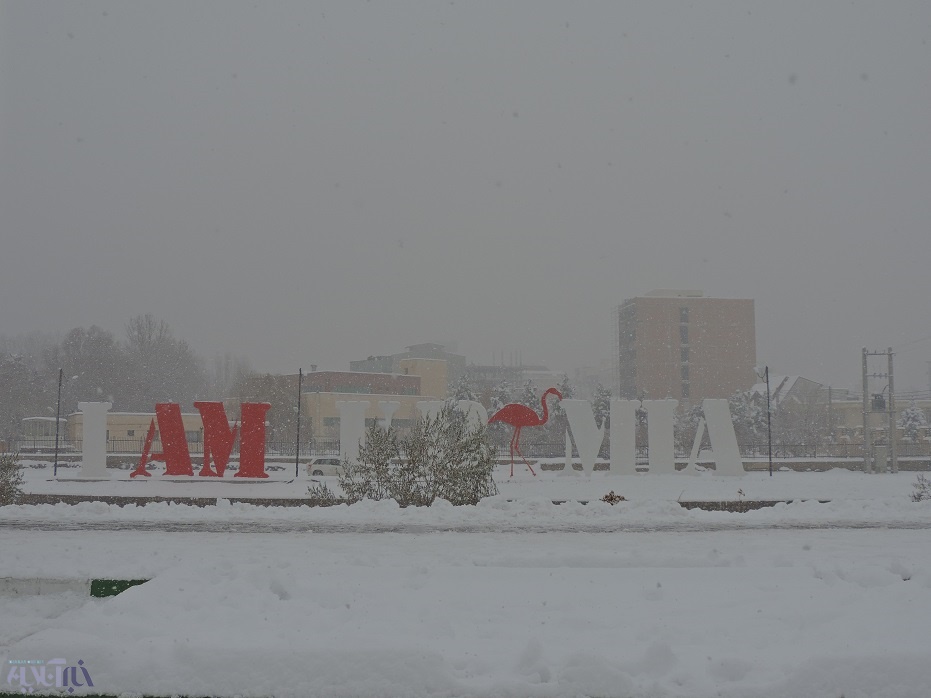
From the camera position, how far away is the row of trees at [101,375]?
224 ft

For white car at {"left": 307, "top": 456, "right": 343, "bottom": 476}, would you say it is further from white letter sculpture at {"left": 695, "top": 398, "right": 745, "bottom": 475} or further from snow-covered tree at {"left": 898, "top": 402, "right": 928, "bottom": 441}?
snow-covered tree at {"left": 898, "top": 402, "right": 928, "bottom": 441}

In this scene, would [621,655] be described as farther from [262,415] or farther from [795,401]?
[795,401]

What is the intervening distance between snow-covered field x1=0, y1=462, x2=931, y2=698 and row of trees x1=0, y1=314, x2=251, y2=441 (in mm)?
63725

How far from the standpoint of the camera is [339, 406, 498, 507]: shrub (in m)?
16.9

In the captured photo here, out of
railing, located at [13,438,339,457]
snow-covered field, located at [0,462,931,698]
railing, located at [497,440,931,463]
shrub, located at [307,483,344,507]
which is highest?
snow-covered field, located at [0,462,931,698]

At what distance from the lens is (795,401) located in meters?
78.2

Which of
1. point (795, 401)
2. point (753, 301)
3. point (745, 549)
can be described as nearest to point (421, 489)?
point (745, 549)

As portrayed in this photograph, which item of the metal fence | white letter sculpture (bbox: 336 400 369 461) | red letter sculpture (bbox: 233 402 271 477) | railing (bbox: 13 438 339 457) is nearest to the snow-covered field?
red letter sculpture (bbox: 233 402 271 477)

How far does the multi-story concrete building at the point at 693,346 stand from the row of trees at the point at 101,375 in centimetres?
4418

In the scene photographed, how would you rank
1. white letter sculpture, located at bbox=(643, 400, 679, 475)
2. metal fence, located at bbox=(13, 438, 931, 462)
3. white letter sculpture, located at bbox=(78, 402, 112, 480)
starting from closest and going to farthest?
white letter sculpture, located at bbox=(78, 402, 112, 480)
white letter sculpture, located at bbox=(643, 400, 679, 475)
metal fence, located at bbox=(13, 438, 931, 462)

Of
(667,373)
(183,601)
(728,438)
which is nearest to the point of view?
(183,601)

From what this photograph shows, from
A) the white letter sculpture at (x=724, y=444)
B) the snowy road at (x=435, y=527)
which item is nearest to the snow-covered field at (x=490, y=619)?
the snowy road at (x=435, y=527)

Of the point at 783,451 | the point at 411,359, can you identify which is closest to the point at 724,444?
the point at 783,451

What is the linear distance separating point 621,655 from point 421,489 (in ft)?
39.3
